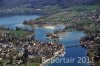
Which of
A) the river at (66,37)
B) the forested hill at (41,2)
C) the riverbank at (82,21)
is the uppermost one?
the forested hill at (41,2)

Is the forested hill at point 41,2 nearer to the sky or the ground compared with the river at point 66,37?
nearer to the sky

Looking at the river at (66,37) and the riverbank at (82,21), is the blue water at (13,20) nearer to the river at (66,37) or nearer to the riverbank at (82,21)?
the river at (66,37)

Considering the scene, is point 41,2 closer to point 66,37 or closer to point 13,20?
point 13,20

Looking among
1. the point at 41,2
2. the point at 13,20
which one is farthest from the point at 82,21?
the point at 41,2

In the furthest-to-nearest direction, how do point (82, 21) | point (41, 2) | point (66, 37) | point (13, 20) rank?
point (41, 2) < point (13, 20) < point (82, 21) < point (66, 37)

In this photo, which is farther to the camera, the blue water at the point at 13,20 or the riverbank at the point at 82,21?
the blue water at the point at 13,20

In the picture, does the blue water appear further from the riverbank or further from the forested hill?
the forested hill

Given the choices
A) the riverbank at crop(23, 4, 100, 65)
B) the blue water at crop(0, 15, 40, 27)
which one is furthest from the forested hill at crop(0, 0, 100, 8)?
the riverbank at crop(23, 4, 100, 65)

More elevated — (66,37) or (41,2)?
(41,2)

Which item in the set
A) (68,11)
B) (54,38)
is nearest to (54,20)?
(68,11)

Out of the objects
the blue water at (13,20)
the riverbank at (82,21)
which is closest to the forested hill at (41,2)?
the blue water at (13,20)

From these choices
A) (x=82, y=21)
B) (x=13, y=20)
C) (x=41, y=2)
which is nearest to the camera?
(x=82, y=21)

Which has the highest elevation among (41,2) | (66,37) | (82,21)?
(41,2)

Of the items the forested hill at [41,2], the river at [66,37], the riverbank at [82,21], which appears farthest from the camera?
the forested hill at [41,2]
